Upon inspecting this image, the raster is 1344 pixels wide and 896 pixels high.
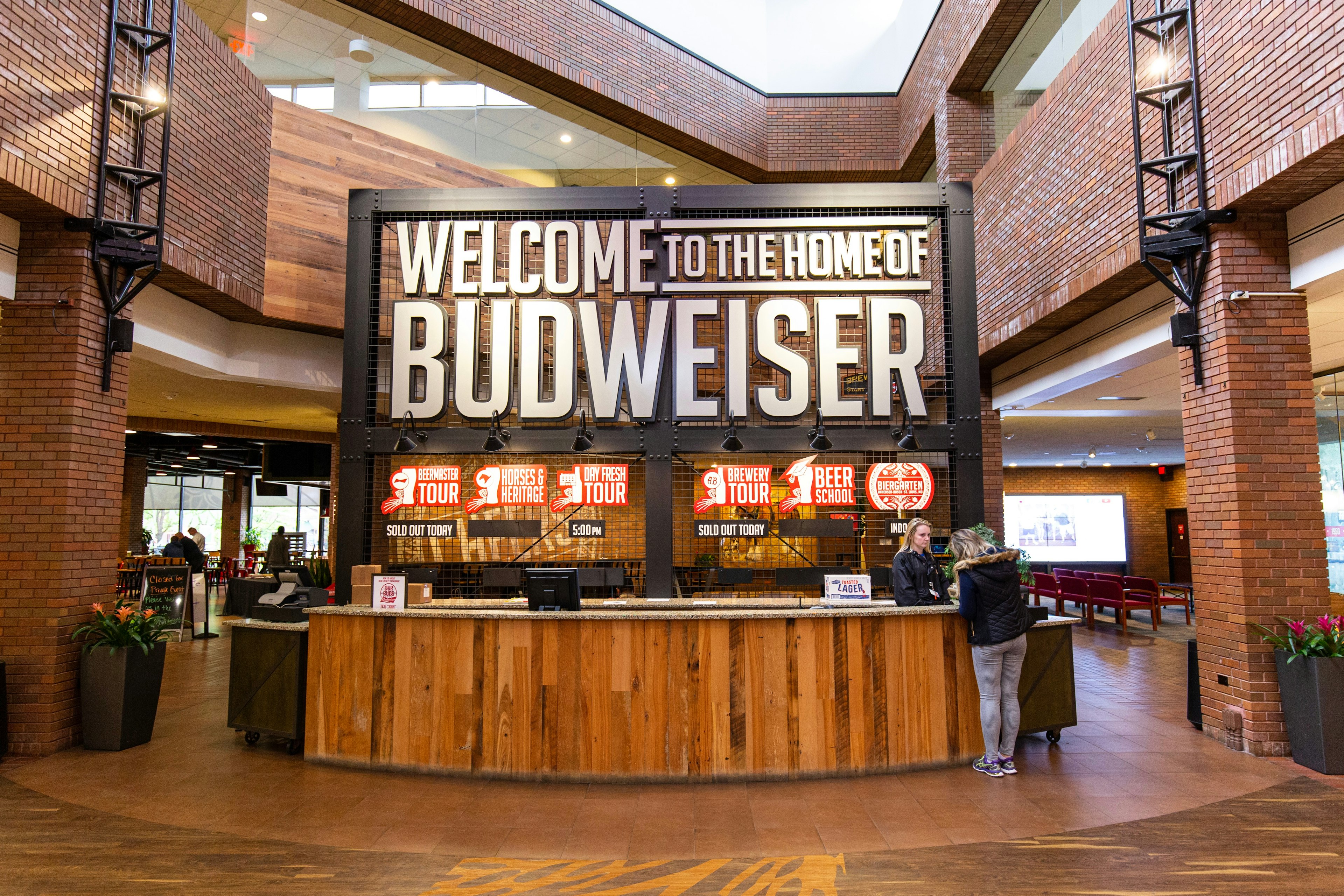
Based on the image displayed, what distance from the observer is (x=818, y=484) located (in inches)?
308

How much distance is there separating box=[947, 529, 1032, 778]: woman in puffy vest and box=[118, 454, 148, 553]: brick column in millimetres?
18698

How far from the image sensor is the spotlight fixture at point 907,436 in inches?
288

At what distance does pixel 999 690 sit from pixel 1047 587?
10.3m

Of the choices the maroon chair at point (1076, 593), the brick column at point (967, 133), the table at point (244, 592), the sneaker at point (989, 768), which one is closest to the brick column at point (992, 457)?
the brick column at point (967, 133)

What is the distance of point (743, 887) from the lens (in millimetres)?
3340

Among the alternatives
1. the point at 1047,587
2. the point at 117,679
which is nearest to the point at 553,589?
the point at 117,679

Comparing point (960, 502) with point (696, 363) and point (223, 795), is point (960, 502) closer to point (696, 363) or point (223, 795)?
point (696, 363)

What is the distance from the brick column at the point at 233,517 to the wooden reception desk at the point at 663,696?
20.5 meters

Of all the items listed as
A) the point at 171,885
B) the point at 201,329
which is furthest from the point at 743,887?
the point at 201,329

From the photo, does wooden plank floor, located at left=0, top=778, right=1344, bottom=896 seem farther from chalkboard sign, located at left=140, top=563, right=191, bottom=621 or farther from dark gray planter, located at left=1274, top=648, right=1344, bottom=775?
chalkboard sign, located at left=140, top=563, right=191, bottom=621

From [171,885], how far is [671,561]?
15.6 feet

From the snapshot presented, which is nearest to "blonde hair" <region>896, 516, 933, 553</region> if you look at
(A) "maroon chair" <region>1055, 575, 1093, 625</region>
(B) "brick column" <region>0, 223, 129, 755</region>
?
(B) "brick column" <region>0, 223, 129, 755</region>

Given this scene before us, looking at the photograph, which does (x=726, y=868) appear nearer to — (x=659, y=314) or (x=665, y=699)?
(x=665, y=699)

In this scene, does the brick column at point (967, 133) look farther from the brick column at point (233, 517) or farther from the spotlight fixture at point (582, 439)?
the brick column at point (233, 517)
